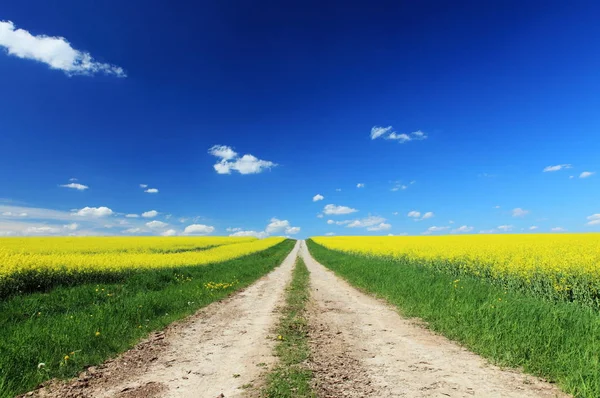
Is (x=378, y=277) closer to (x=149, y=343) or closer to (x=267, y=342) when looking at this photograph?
(x=267, y=342)

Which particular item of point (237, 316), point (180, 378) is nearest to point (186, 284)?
point (237, 316)

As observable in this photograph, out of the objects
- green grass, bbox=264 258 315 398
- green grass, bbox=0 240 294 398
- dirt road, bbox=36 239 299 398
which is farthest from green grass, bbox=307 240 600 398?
green grass, bbox=0 240 294 398

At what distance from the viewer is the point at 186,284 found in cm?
1593

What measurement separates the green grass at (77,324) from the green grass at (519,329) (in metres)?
7.58

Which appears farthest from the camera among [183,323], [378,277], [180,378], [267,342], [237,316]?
[378,277]

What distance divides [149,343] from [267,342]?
2.80 metres

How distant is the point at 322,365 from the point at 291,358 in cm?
65

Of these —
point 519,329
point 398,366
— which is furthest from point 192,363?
point 519,329

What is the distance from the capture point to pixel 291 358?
6484mm

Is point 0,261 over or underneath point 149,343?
over

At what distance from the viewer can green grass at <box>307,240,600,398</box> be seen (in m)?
5.61

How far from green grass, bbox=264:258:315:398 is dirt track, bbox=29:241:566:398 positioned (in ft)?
0.70

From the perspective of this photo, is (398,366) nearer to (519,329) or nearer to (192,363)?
(519,329)

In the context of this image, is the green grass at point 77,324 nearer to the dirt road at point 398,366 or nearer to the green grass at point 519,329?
the dirt road at point 398,366
